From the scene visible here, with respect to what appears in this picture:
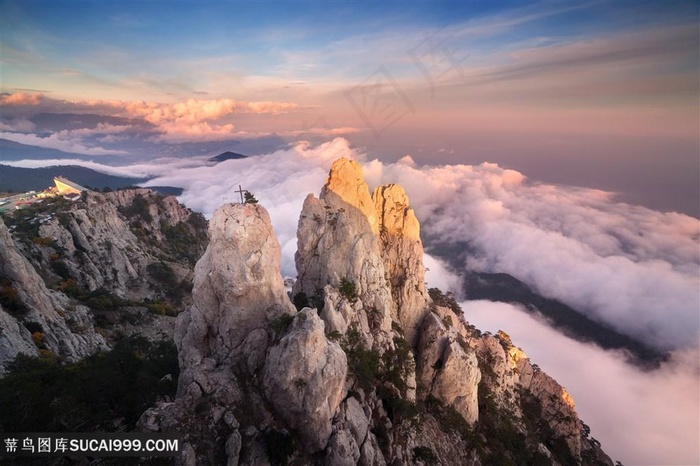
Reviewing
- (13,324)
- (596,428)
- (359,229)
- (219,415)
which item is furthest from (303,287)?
(596,428)

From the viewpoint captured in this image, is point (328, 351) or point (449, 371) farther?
point (449, 371)

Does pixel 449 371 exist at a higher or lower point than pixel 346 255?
lower

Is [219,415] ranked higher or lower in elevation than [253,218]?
lower

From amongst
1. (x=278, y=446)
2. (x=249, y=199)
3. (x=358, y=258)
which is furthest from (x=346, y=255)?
(x=278, y=446)

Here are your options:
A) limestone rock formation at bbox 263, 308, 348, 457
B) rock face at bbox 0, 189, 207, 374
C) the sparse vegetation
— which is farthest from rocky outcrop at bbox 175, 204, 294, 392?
rock face at bbox 0, 189, 207, 374

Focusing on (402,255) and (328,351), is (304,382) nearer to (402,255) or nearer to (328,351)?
(328,351)

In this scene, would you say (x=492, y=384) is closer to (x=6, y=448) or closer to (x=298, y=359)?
(x=298, y=359)

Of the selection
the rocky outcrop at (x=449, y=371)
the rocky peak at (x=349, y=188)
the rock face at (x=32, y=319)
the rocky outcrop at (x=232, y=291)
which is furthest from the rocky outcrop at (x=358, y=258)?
the rock face at (x=32, y=319)

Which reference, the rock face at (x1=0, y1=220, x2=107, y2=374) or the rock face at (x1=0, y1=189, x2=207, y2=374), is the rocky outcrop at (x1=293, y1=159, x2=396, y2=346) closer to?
the rock face at (x1=0, y1=220, x2=107, y2=374)

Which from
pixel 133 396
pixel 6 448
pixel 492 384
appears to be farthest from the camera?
pixel 492 384

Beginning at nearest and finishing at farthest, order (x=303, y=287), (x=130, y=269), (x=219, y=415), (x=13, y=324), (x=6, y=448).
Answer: (x=6, y=448), (x=219, y=415), (x=13, y=324), (x=303, y=287), (x=130, y=269)

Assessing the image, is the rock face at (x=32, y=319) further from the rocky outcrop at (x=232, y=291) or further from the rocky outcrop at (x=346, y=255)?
the rocky outcrop at (x=346, y=255)
